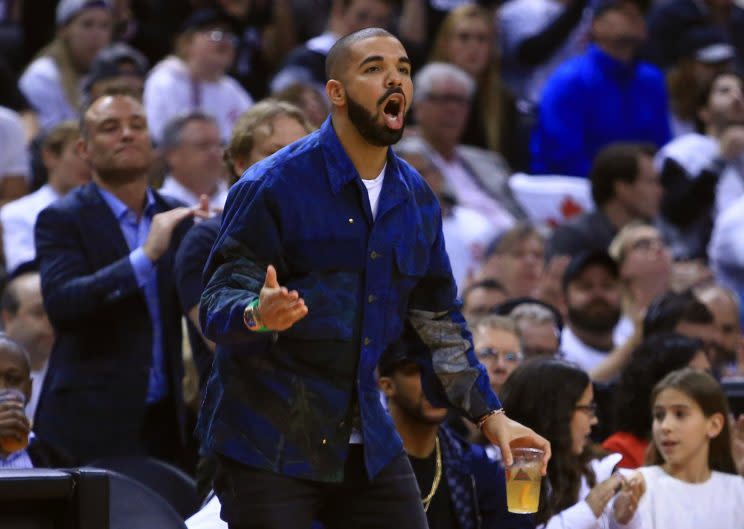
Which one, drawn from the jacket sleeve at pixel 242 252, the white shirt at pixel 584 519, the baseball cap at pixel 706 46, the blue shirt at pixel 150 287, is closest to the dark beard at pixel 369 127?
the jacket sleeve at pixel 242 252

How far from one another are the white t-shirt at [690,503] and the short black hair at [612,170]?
3749mm

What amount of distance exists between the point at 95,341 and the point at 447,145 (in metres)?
4.32

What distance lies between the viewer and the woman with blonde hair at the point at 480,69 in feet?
34.6

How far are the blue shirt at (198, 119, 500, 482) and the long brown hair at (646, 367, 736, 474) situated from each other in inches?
77.9

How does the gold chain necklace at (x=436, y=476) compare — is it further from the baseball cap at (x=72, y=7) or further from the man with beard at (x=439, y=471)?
the baseball cap at (x=72, y=7)

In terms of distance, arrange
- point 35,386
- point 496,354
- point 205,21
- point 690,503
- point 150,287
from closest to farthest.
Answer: point 690,503
point 150,287
point 496,354
point 35,386
point 205,21

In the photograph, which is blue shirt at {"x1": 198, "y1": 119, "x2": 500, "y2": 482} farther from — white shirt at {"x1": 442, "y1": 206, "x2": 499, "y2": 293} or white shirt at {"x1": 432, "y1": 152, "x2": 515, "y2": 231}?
white shirt at {"x1": 432, "y1": 152, "x2": 515, "y2": 231}

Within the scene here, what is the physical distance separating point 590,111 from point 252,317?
726 cm

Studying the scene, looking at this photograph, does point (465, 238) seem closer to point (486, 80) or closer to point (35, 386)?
point (486, 80)

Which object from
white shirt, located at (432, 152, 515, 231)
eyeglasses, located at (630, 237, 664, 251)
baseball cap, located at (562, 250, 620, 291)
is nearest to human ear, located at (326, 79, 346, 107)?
baseball cap, located at (562, 250, 620, 291)

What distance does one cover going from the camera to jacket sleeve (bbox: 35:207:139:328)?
5445mm

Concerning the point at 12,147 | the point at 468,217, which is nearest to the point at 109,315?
the point at 12,147

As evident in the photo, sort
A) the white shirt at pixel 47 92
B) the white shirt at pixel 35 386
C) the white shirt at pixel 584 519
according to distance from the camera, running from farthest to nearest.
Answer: the white shirt at pixel 47 92, the white shirt at pixel 35 386, the white shirt at pixel 584 519

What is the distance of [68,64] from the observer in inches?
373
